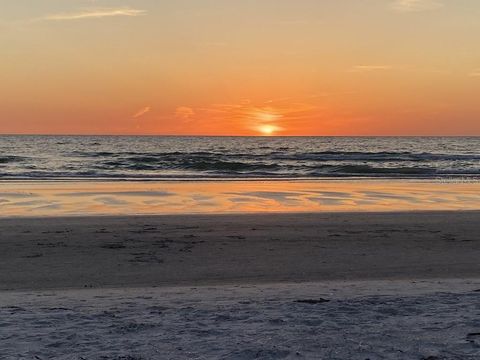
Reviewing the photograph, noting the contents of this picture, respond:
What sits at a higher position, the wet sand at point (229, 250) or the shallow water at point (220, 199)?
the shallow water at point (220, 199)

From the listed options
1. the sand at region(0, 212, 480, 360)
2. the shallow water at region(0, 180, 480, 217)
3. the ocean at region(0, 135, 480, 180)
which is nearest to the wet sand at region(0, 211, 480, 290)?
the sand at region(0, 212, 480, 360)

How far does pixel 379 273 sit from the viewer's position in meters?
7.44

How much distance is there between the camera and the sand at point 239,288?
4.19 meters

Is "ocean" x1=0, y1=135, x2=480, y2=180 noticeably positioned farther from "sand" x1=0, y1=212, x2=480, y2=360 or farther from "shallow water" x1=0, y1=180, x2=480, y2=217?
"sand" x1=0, y1=212, x2=480, y2=360

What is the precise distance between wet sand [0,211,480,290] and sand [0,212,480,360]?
0.10 ft

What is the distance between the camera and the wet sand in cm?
717

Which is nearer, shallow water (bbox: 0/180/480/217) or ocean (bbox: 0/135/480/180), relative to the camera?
shallow water (bbox: 0/180/480/217)

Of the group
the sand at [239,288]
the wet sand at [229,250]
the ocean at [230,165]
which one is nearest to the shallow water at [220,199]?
the wet sand at [229,250]

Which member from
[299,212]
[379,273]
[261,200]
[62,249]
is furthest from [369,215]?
[62,249]

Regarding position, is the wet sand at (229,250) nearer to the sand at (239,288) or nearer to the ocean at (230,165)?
the sand at (239,288)

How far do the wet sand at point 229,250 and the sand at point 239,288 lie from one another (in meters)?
0.03

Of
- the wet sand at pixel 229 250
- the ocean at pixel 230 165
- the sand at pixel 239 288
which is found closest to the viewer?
the sand at pixel 239 288

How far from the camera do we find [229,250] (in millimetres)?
8695

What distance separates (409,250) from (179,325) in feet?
17.8
